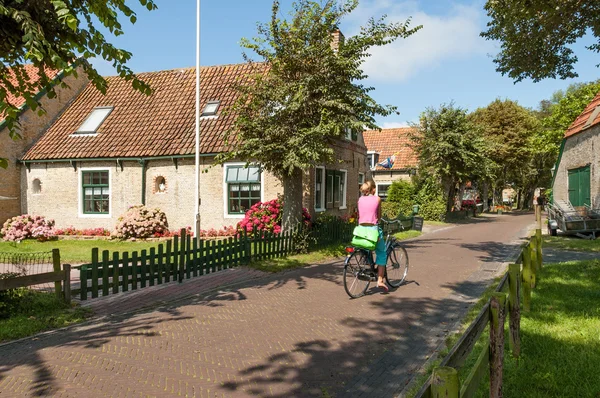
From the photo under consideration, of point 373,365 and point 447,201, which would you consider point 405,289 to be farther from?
point 447,201

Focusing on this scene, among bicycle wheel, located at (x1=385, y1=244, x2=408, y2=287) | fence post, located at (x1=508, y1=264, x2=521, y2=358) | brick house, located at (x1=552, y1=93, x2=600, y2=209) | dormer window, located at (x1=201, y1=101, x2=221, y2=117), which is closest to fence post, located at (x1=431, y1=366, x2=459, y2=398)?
fence post, located at (x1=508, y1=264, x2=521, y2=358)

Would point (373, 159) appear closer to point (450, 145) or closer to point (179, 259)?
point (450, 145)

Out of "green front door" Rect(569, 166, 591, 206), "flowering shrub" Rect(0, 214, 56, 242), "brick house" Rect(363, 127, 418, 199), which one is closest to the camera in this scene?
"flowering shrub" Rect(0, 214, 56, 242)

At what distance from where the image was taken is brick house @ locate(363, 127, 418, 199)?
36.2 meters

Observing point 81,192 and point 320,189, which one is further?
point 81,192

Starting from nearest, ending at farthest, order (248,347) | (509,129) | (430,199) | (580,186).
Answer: (248,347) < (580,186) < (430,199) < (509,129)

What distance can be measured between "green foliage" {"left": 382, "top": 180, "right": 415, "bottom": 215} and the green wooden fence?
1513 centimetres

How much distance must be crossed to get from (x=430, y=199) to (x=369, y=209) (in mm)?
22507

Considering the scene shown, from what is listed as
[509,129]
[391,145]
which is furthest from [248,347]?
[509,129]

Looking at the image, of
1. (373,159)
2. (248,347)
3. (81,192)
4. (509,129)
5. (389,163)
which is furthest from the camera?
(509,129)

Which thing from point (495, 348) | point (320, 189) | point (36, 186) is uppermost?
point (36, 186)

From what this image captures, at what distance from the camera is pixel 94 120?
62.5 ft

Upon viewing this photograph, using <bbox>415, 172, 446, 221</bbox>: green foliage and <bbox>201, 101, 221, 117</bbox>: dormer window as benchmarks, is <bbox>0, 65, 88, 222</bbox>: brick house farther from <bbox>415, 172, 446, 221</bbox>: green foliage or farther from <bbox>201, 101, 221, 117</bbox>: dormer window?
<bbox>415, 172, 446, 221</bbox>: green foliage

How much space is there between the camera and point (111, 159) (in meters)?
17.2
